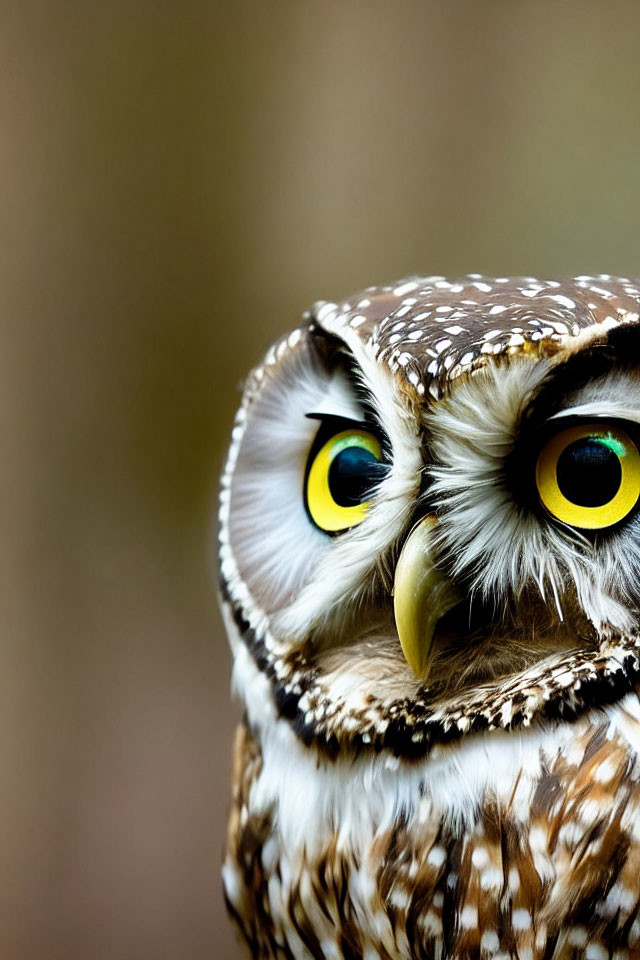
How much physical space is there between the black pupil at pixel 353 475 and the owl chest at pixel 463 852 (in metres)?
0.32

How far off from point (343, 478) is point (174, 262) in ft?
6.62

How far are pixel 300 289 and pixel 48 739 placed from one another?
164 cm

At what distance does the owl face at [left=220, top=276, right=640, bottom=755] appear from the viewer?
970mm

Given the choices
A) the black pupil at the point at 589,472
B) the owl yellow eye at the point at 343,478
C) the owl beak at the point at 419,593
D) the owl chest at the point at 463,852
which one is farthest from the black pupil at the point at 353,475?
the owl chest at the point at 463,852

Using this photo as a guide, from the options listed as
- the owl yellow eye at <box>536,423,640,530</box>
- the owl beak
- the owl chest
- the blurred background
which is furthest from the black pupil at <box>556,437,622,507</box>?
the blurred background

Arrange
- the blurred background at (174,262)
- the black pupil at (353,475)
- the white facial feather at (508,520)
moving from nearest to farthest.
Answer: the white facial feather at (508,520), the black pupil at (353,475), the blurred background at (174,262)

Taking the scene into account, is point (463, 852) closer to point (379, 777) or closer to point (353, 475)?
point (379, 777)

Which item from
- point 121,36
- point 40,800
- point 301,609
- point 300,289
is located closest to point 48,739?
point 40,800

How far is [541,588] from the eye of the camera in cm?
103

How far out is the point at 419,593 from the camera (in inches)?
39.6

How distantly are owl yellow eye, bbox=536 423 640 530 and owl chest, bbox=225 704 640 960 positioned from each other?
0.77ft

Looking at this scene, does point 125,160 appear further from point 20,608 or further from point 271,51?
point 20,608

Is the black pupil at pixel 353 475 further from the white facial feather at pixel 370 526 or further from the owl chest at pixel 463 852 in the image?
the owl chest at pixel 463 852

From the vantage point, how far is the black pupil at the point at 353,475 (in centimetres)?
111
